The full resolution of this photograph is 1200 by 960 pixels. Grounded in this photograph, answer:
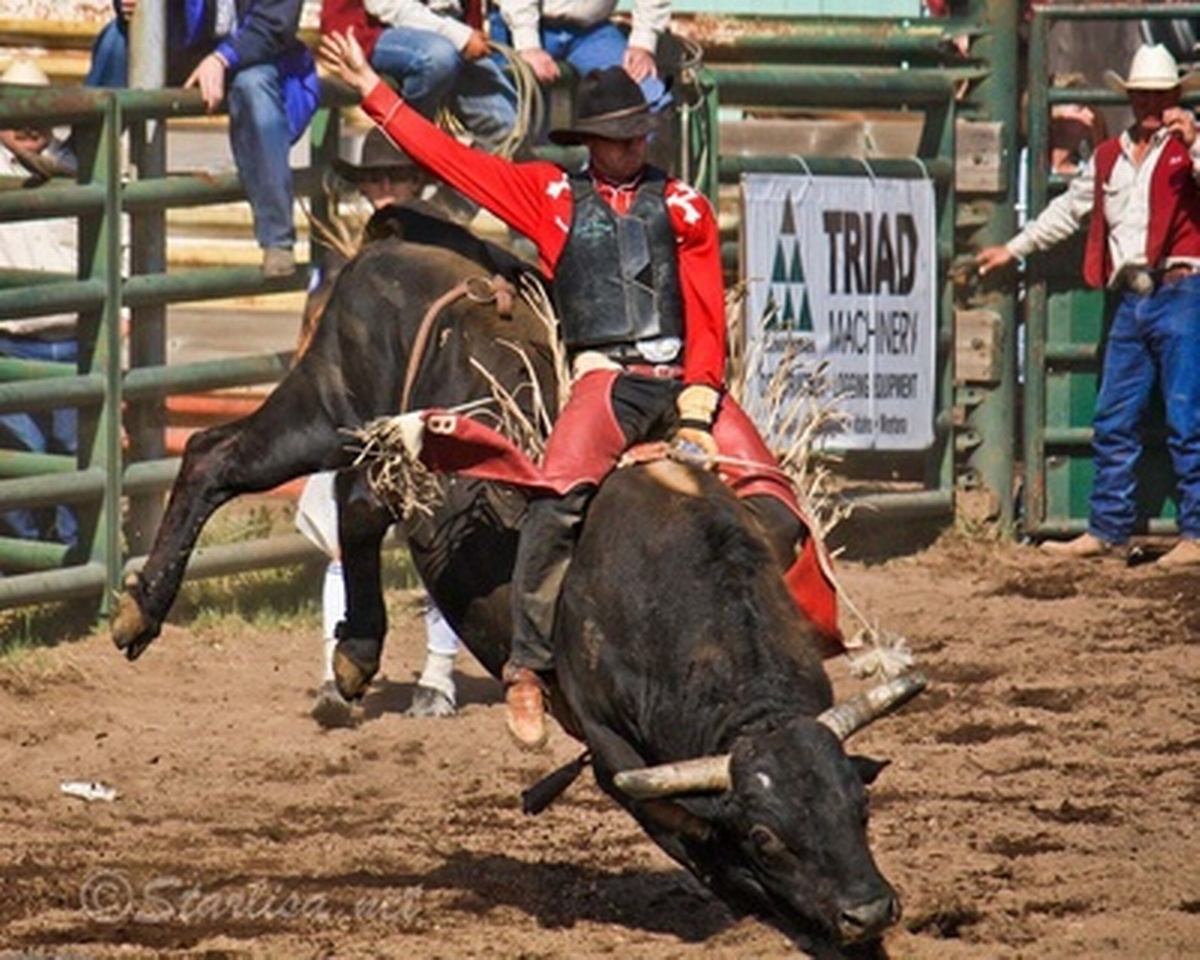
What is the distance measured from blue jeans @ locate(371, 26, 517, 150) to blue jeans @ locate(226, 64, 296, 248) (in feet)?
1.50

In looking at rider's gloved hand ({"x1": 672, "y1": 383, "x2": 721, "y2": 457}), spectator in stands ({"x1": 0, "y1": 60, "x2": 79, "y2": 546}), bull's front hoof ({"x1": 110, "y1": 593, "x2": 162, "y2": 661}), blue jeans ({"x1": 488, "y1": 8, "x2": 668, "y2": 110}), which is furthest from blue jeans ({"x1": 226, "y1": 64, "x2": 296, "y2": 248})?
rider's gloved hand ({"x1": 672, "y1": 383, "x2": 721, "y2": 457})

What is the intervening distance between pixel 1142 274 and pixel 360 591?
4964 millimetres

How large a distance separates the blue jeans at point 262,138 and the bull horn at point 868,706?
4427 mm

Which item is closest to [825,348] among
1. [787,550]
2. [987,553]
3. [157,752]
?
[987,553]

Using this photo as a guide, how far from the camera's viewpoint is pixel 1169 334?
38.4 feet

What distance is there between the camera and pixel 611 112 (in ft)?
23.5

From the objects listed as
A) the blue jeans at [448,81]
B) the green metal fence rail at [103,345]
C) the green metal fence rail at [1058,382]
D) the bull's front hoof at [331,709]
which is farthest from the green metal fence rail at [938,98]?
the bull's front hoof at [331,709]

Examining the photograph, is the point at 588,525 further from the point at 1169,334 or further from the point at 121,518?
the point at 1169,334

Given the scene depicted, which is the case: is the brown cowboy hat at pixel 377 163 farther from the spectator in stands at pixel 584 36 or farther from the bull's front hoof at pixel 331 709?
the bull's front hoof at pixel 331 709

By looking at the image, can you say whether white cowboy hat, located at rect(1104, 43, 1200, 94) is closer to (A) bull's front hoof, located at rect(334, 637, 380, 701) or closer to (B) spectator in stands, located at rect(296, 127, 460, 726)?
(B) spectator in stands, located at rect(296, 127, 460, 726)

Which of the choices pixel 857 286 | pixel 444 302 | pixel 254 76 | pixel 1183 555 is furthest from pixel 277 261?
pixel 1183 555

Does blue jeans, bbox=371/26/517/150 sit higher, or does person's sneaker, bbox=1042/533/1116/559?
blue jeans, bbox=371/26/517/150

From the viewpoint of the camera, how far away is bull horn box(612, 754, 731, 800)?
5742 millimetres

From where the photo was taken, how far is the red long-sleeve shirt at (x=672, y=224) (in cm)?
714
